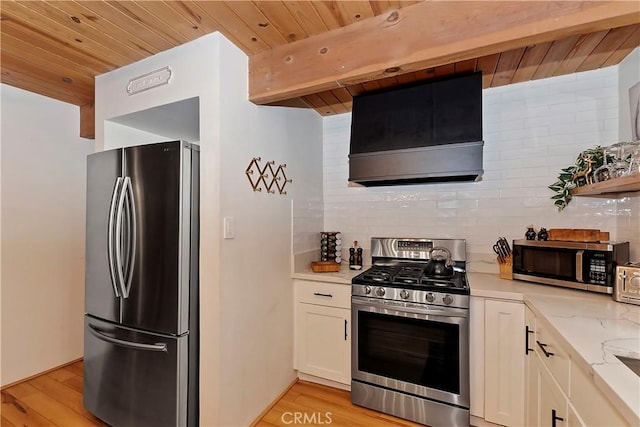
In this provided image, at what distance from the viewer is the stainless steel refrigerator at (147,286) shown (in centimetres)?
164

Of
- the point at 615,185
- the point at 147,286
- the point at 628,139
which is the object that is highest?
the point at 628,139

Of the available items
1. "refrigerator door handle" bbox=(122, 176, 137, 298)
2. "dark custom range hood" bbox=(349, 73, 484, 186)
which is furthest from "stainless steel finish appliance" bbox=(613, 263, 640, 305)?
"refrigerator door handle" bbox=(122, 176, 137, 298)

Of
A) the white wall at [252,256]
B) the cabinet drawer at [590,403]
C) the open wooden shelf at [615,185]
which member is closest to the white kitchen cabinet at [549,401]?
the cabinet drawer at [590,403]

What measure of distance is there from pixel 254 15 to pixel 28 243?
2600 millimetres

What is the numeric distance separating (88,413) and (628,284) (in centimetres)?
336

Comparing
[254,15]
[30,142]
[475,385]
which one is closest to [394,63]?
[254,15]

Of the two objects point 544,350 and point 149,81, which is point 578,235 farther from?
point 149,81

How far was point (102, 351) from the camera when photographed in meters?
1.86

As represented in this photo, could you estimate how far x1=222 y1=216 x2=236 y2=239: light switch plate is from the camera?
169 centimetres

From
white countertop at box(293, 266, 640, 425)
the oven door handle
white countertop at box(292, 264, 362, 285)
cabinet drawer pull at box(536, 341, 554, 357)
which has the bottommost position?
cabinet drawer pull at box(536, 341, 554, 357)

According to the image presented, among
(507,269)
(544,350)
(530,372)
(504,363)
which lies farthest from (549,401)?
(507,269)

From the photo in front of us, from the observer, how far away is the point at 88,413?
203 cm

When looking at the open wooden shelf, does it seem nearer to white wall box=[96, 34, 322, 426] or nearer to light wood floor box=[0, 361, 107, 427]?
white wall box=[96, 34, 322, 426]

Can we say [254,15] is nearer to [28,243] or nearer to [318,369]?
[318,369]
